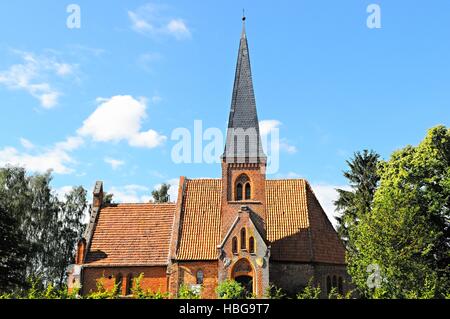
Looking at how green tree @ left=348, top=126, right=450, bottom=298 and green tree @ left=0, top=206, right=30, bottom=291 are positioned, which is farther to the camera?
green tree @ left=0, top=206, right=30, bottom=291

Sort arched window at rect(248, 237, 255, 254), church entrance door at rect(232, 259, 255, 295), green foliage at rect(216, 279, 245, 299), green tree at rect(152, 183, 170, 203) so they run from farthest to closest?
green tree at rect(152, 183, 170, 203) → arched window at rect(248, 237, 255, 254) → church entrance door at rect(232, 259, 255, 295) → green foliage at rect(216, 279, 245, 299)

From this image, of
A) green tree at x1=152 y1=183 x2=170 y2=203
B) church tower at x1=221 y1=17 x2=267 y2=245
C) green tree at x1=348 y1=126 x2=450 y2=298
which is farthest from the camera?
green tree at x1=152 y1=183 x2=170 y2=203

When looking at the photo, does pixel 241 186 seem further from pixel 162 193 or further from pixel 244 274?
pixel 162 193

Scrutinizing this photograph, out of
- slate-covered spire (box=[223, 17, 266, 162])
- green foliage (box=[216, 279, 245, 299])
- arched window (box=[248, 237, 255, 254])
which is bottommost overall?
green foliage (box=[216, 279, 245, 299])

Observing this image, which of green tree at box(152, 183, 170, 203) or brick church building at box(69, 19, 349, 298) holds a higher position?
green tree at box(152, 183, 170, 203)

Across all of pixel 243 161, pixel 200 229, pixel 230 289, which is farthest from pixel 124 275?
pixel 243 161

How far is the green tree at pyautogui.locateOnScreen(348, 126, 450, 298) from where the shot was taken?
1078 inches

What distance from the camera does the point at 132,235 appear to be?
124 feet

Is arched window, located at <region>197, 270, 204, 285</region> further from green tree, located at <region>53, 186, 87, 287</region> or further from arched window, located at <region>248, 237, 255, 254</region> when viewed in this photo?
green tree, located at <region>53, 186, 87, 287</region>

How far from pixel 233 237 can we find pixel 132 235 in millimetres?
9120

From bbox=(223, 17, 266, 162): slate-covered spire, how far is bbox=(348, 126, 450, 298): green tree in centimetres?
949

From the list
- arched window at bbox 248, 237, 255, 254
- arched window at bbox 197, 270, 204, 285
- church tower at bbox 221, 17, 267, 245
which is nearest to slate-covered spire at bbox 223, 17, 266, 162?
church tower at bbox 221, 17, 267, 245

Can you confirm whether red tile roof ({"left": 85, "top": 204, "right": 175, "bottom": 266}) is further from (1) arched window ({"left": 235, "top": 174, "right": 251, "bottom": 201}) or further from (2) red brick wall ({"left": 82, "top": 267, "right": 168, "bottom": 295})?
(1) arched window ({"left": 235, "top": 174, "right": 251, "bottom": 201})

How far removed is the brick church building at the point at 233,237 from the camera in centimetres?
3325
